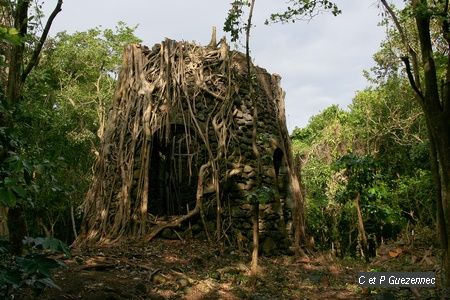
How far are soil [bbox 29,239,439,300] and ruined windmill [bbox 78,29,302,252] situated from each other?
632 mm

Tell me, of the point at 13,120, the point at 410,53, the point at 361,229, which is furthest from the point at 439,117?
the point at 361,229

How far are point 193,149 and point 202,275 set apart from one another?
2955 millimetres

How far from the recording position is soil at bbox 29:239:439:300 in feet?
17.6

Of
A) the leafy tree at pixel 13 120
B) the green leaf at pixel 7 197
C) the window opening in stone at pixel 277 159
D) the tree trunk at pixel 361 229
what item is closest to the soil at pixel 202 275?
the tree trunk at pixel 361 229

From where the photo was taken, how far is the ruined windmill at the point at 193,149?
8.33 m

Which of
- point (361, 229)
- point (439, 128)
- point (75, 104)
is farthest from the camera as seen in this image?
point (75, 104)

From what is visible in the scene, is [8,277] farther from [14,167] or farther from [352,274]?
[352,274]

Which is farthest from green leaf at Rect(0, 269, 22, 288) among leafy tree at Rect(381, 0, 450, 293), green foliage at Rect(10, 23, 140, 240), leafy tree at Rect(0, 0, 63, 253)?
green foliage at Rect(10, 23, 140, 240)

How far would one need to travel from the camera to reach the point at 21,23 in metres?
4.79

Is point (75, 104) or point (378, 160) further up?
point (75, 104)

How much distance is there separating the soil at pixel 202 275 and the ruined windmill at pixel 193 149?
0.63 m

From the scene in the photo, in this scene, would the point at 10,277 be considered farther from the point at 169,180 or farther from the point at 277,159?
the point at 277,159

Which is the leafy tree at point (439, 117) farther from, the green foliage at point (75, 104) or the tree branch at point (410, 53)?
the green foliage at point (75, 104)

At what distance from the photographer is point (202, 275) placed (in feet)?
21.5
